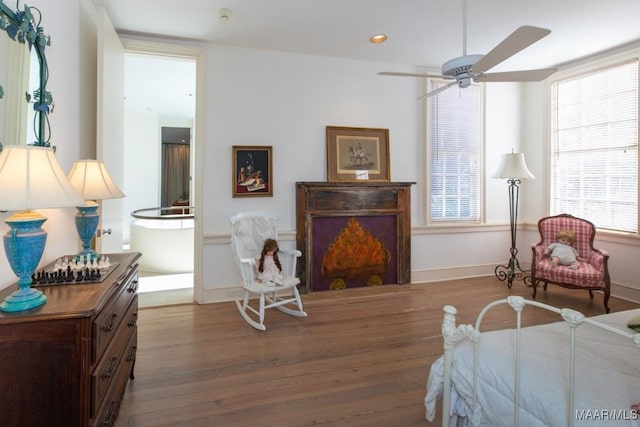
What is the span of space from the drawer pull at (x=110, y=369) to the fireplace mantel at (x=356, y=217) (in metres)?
→ 2.55

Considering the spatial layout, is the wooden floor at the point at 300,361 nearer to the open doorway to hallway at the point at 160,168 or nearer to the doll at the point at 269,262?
the doll at the point at 269,262

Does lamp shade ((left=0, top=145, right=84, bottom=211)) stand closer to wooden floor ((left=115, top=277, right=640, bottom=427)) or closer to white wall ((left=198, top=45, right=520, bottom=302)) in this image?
wooden floor ((left=115, top=277, right=640, bottom=427))

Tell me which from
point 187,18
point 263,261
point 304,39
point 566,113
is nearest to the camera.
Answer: point 187,18

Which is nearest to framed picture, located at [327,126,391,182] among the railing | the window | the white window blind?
the window

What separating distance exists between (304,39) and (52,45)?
2317 mm

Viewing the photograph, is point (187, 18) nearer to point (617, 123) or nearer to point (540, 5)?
point (540, 5)

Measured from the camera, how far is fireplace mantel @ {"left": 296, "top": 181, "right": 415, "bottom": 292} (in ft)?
13.5

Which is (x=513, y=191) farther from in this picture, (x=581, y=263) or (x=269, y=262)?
(x=269, y=262)

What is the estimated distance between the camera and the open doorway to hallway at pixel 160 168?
14.8 ft

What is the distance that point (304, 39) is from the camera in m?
3.72

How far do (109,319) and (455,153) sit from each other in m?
4.43

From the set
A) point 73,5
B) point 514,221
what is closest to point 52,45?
point 73,5

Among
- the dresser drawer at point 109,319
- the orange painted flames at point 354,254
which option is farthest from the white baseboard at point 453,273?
the dresser drawer at point 109,319

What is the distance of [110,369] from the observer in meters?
1.55
